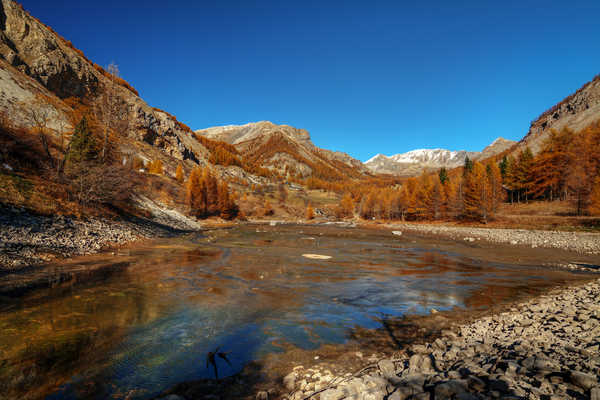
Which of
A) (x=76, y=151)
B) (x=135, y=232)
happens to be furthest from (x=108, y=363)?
(x=76, y=151)

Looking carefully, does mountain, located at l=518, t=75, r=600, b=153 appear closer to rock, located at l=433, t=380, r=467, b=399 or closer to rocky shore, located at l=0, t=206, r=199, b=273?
rock, located at l=433, t=380, r=467, b=399

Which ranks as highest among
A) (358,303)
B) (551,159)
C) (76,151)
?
(551,159)

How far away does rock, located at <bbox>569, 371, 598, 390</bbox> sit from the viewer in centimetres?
387

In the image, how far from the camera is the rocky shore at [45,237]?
48.6 feet

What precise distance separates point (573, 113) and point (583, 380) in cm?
21587

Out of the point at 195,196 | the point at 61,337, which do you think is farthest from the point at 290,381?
the point at 195,196

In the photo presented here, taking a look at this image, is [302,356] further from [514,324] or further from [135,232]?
[135,232]

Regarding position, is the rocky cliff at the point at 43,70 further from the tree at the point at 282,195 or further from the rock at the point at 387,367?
the tree at the point at 282,195

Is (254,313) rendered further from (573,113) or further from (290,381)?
(573,113)

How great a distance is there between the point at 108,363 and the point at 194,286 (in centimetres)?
762

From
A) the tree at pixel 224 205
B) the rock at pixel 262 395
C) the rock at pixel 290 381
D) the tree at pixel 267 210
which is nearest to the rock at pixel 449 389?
the rock at pixel 290 381

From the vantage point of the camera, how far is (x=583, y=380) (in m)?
3.99

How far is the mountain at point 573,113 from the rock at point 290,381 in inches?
6332

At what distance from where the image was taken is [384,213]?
353 feet
